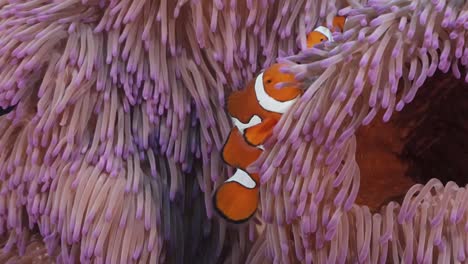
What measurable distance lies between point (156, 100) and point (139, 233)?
0.17 metres

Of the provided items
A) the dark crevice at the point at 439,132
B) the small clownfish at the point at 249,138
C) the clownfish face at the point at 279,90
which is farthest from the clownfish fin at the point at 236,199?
the dark crevice at the point at 439,132

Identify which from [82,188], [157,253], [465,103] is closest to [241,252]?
[157,253]

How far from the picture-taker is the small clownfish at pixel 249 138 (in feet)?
2.38

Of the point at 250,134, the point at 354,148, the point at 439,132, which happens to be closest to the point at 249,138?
the point at 250,134

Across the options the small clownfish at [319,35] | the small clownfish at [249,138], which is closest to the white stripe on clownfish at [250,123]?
the small clownfish at [249,138]

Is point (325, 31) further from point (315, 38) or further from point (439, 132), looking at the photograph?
point (439, 132)

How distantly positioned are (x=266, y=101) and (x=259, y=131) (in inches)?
1.8

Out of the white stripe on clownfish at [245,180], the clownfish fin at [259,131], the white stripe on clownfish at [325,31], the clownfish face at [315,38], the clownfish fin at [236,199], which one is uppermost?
the white stripe on clownfish at [325,31]

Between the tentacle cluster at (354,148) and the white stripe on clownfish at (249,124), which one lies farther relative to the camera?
the white stripe on clownfish at (249,124)

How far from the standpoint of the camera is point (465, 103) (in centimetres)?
78

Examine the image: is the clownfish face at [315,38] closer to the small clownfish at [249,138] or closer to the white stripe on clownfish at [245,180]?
the small clownfish at [249,138]

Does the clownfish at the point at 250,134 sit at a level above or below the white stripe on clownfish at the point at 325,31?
below

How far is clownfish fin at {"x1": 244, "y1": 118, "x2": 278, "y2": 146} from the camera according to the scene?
70 centimetres

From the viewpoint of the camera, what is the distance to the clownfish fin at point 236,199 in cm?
73
